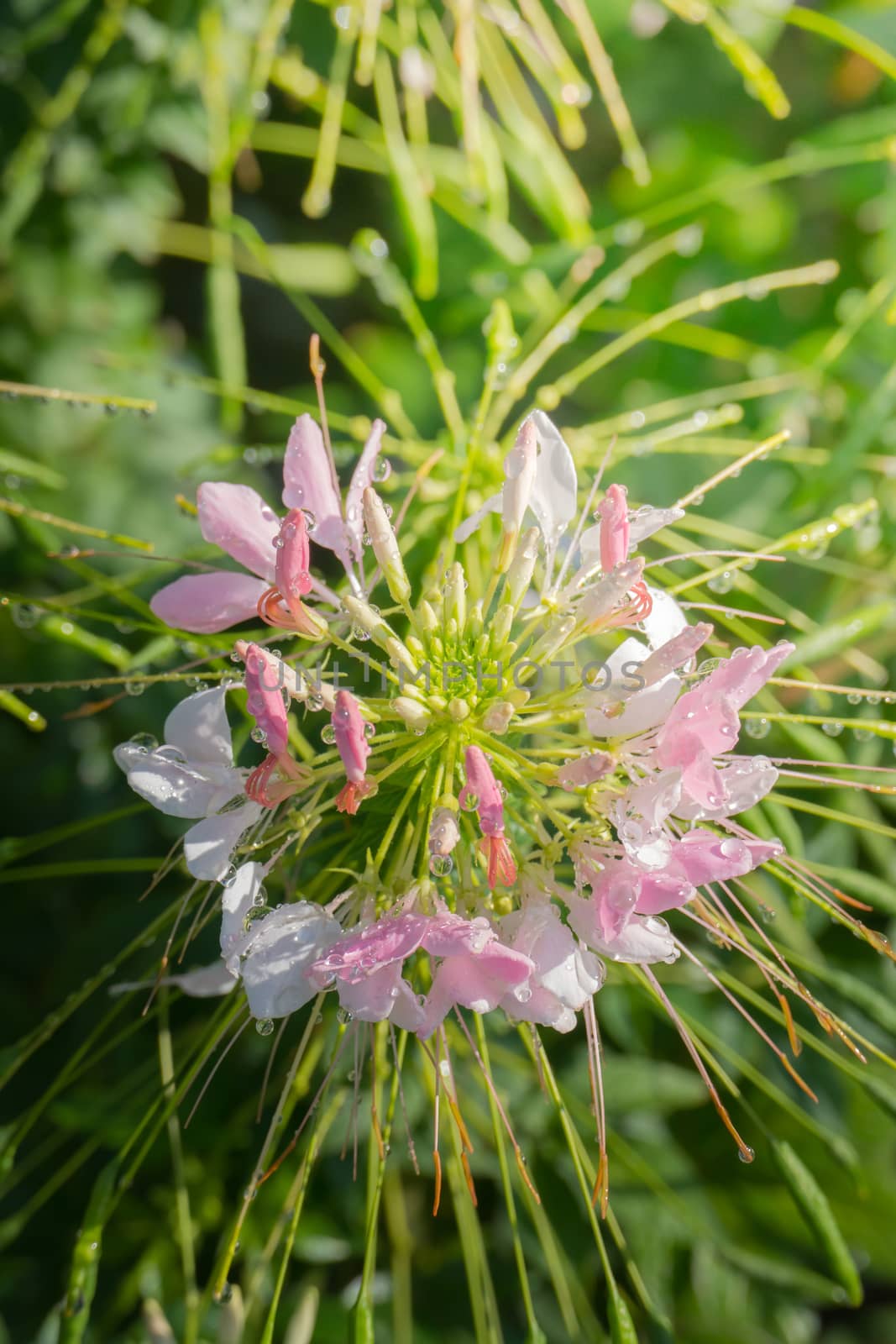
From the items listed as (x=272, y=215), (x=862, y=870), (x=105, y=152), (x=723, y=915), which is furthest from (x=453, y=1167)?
(x=272, y=215)

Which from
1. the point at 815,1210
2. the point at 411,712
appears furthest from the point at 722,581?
the point at 815,1210

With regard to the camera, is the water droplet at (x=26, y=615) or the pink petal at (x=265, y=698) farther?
the water droplet at (x=26, y=615)

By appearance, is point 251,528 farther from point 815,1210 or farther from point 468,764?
point 815,1210

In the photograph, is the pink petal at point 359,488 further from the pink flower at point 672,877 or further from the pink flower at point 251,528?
the pink flower at point 672,877

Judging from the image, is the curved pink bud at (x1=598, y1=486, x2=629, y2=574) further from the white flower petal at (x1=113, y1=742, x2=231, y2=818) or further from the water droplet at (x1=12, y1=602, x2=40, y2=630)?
the water droplet at (x1=12, y1=602, x2=40, y2=630)

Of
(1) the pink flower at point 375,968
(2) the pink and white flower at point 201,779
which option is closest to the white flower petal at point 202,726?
(2) the pink and white flower at point 201,779

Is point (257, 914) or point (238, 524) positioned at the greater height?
point (238, 524)
